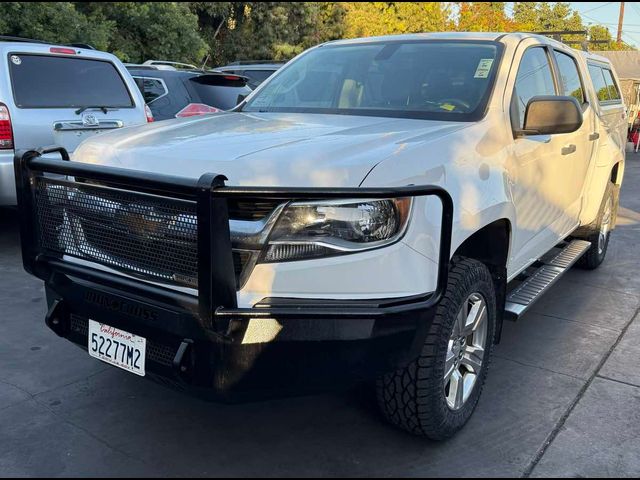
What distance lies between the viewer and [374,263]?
233cm

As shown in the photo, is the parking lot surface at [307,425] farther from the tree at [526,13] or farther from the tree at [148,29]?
the tree at [526,13]

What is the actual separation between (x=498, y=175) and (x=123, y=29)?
16.2 metres

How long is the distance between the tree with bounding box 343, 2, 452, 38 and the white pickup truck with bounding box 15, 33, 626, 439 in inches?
1079

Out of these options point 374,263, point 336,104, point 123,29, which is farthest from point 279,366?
point 123,29

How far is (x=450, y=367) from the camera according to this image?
113 inches

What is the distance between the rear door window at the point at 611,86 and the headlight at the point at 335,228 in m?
4.97

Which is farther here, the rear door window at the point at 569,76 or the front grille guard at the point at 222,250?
the rear door window at the point at 569,76

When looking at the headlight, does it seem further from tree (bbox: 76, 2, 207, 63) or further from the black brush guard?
tree (bbox: 76, 2, 207, 63)

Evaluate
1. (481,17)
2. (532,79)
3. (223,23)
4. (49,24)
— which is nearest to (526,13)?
(481,17)

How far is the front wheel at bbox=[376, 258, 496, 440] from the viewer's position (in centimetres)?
264

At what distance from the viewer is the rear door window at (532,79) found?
3.60 meters

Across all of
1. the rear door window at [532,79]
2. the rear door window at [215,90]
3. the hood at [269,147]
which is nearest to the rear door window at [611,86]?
the rear door window at [532,79]

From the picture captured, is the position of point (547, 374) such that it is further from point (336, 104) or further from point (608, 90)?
point (608, 90)

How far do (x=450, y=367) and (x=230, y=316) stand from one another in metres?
1.17
